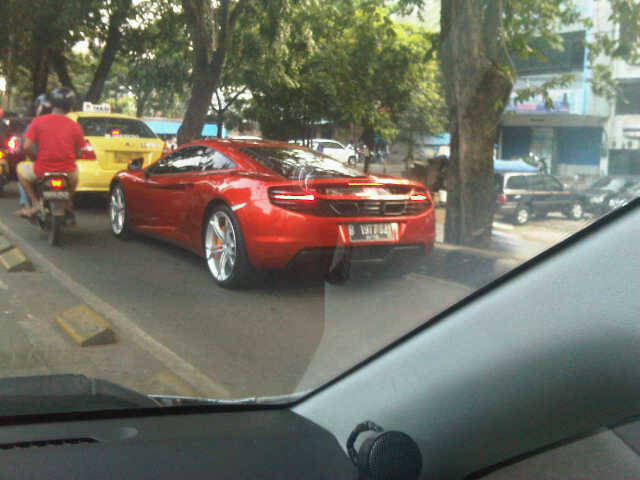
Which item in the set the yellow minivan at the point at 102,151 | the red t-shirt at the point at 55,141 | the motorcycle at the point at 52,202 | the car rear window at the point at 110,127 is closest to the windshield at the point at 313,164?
the car rear window at the point at 110,127

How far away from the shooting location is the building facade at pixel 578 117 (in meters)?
1.25

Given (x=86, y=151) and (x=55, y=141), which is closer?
Answer: (x=86, y=151)

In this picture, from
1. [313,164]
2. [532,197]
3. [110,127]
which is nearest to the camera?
[532,197]

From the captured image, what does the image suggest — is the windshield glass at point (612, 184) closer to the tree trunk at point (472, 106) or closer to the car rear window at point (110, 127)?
the tree trunk at point (472, 106)

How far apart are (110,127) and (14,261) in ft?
4.79

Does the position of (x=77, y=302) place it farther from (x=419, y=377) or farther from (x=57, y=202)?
(x=57, y=202)

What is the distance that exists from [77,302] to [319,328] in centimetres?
206

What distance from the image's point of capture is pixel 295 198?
296 centimetres

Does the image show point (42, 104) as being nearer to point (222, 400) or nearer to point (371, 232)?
point (371, 232)

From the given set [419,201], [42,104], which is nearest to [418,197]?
[419,201]

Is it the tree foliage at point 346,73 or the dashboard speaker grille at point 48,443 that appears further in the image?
the tree foliage at point 346,73

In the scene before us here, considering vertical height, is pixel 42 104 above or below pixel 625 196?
above

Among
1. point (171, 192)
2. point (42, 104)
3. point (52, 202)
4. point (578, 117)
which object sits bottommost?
point (52, 202)

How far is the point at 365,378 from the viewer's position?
1777mm
